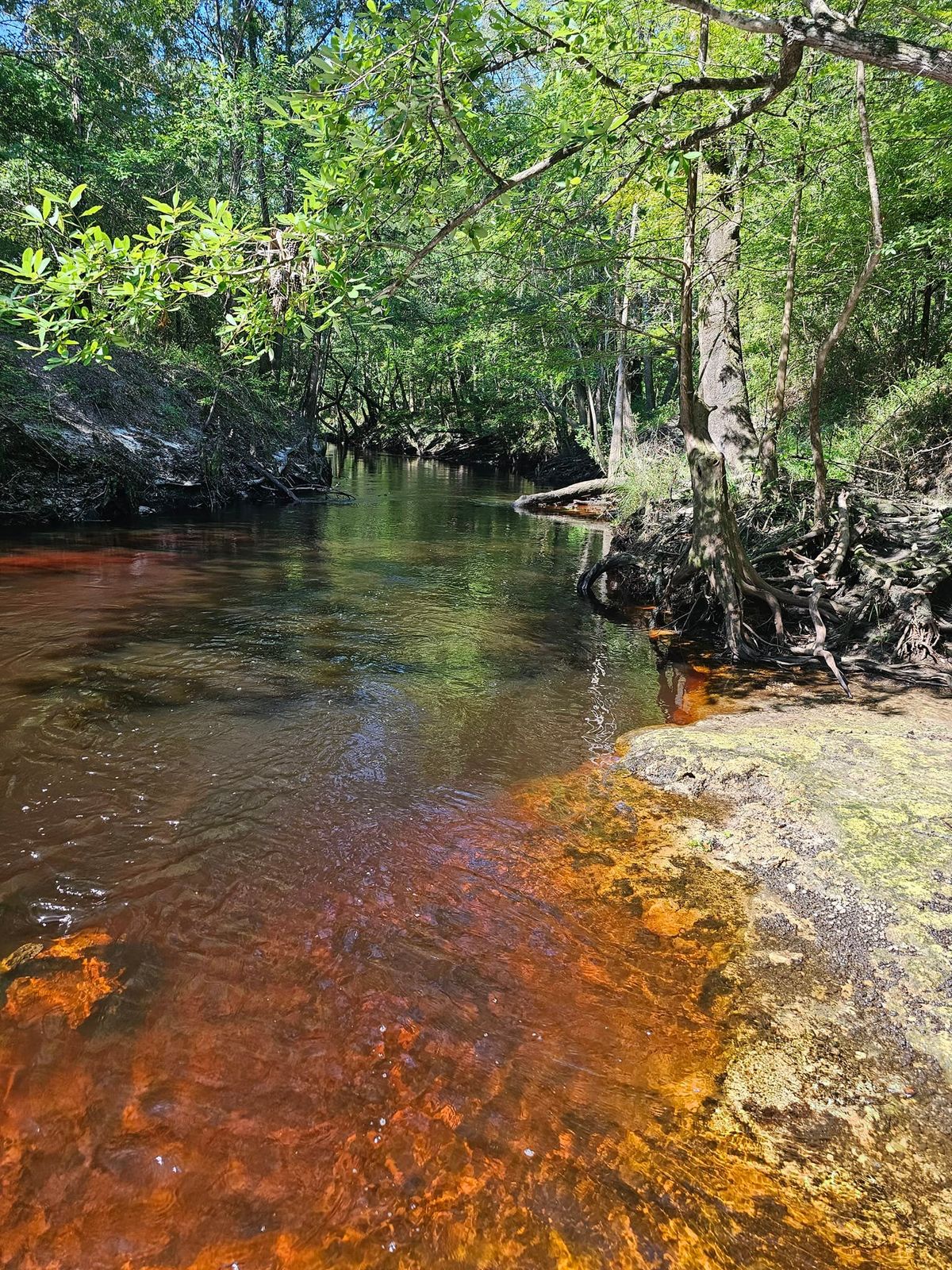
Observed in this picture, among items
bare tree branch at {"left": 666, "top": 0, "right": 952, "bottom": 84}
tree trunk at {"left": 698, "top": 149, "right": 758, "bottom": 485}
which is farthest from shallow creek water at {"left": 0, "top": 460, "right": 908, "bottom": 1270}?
tree trunk at {"left": 698, "top": 149, "right": 758, "bottom": 485}

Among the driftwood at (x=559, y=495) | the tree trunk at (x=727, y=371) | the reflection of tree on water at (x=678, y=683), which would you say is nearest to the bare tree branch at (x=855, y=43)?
the reflection of tree on water at (x=678, y=683)

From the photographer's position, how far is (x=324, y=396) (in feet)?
167

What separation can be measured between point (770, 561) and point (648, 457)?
838 cm

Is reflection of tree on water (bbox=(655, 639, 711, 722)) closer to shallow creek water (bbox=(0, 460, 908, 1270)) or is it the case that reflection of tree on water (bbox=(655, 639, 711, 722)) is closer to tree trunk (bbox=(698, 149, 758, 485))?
shallow creek water (bbox=(0, 460, 908, 1270))

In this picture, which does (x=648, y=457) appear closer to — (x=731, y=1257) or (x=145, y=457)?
(x=145, y=457)

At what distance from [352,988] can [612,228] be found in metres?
9.14

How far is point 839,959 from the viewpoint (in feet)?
10.9

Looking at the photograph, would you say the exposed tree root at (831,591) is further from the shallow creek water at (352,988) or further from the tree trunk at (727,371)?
the shallow creek water at (352,988)

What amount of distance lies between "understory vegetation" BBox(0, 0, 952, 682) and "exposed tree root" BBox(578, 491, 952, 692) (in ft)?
0.14

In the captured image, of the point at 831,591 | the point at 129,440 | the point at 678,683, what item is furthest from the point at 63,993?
the point at 129,440

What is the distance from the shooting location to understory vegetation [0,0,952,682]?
13.8ft

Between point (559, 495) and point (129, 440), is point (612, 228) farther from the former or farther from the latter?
point (559, 495)

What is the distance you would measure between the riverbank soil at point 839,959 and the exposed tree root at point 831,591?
2.60m

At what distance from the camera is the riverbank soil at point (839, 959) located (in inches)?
94.1
